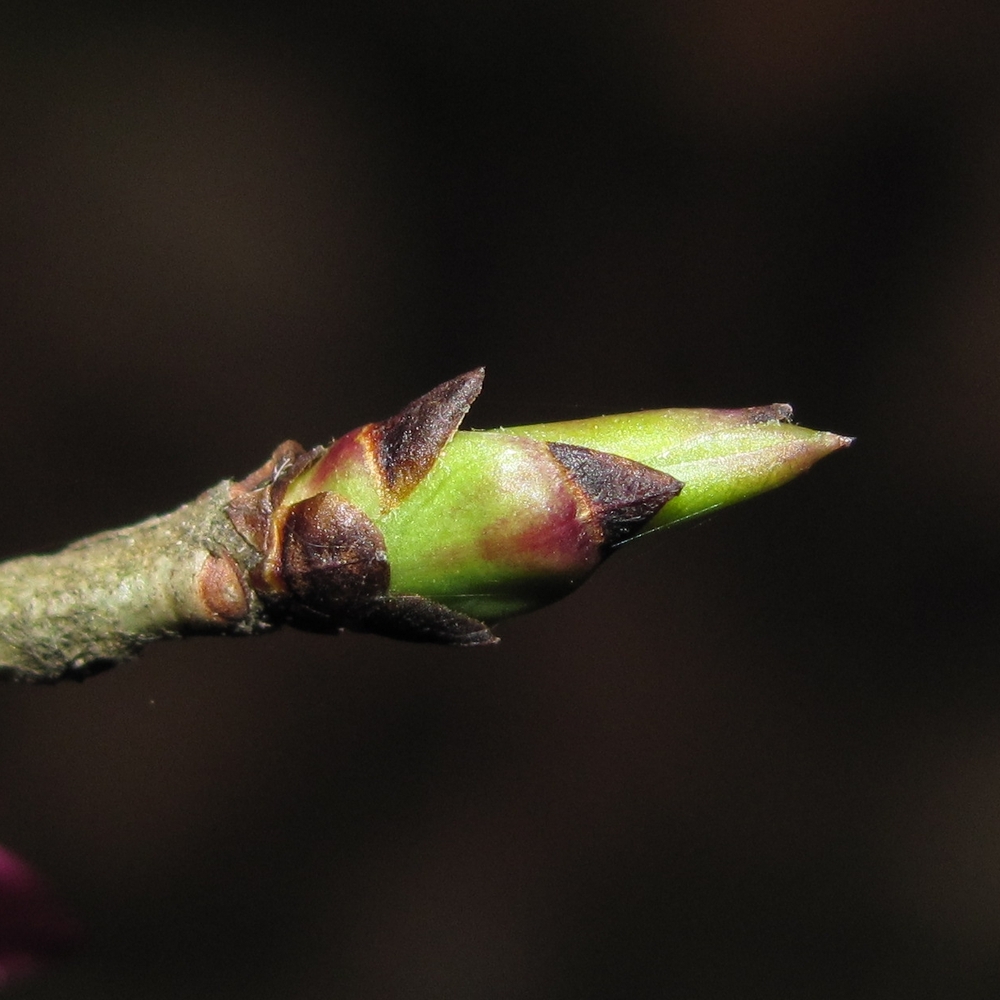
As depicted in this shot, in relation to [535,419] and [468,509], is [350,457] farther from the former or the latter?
[535,419]

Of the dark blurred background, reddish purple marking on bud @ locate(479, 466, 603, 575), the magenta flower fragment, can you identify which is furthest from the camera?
the dark blurred background

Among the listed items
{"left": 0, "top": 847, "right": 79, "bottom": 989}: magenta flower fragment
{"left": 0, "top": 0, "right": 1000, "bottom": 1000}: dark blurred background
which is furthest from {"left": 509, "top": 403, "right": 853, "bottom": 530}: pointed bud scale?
{"left": 0, "top": 0, "right": 1000, "bottom": 1000}: dark blurred background

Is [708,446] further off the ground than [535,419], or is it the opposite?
[535,419]

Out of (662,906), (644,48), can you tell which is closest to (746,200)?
(644,48)

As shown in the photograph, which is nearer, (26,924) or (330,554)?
(330,554)

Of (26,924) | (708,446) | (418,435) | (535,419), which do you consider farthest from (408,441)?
(535,419)

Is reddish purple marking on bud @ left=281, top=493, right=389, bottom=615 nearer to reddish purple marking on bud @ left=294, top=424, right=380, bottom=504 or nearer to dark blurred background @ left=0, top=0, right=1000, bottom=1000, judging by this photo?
reddish purple marking on bud @ left=294, top=424, right=380, bottom=504

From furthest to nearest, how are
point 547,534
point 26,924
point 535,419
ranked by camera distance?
point 535,419 < point 26,924 < point 547,534
